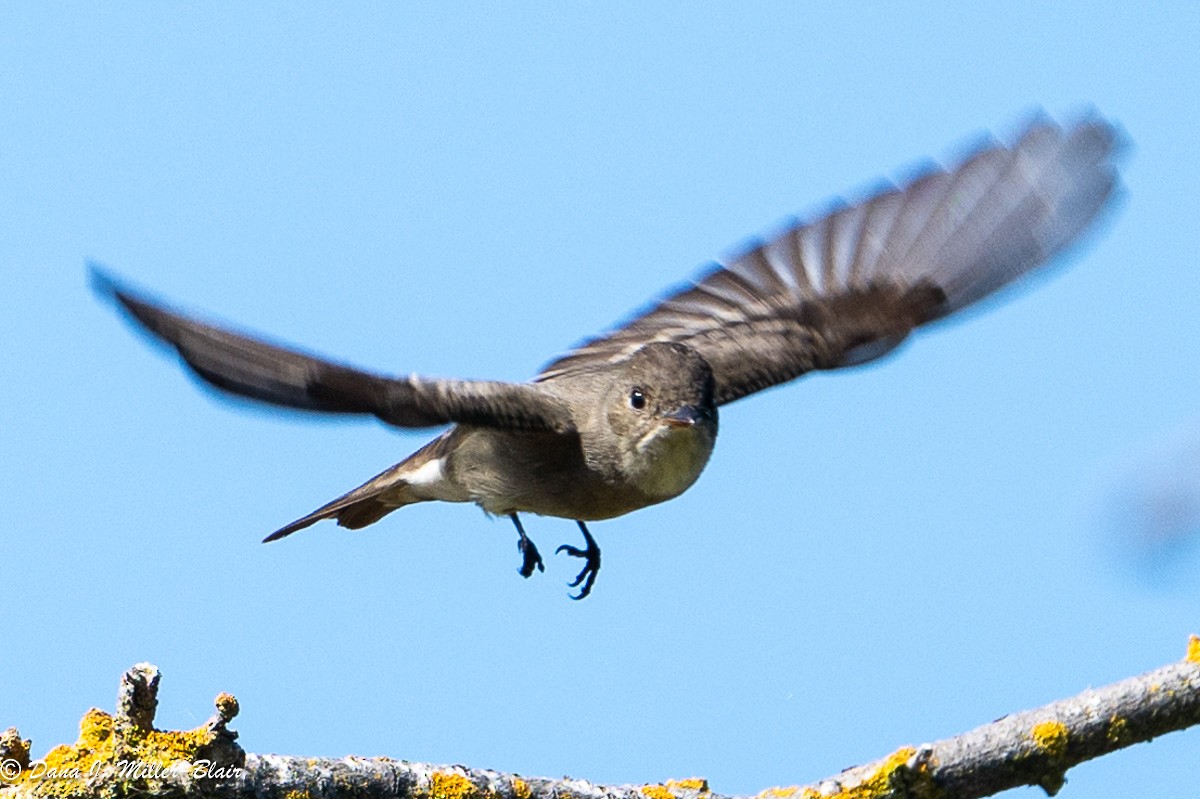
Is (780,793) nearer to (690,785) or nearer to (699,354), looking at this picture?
(690,785)

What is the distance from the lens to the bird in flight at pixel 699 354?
19.6 feet

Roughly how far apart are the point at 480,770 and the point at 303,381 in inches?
63.8

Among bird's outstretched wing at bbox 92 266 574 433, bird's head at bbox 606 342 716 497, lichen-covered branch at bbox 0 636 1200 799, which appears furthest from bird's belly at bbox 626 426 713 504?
lichen-covered branch at bbox 0 636 1200 799

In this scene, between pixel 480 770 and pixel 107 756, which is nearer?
pixel 107 756

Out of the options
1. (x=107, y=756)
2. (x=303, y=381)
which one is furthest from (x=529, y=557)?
(x=107, y=756)

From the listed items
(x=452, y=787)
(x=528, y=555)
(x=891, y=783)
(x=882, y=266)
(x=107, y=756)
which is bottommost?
(x=891, y=783)

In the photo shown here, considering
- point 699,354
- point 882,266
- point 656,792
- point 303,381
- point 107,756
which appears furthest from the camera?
point 882,266

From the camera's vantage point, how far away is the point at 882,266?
8.16 metres

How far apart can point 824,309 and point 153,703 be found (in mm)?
4396

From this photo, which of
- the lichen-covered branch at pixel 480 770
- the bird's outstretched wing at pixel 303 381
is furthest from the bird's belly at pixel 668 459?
the lichen-covered branch at pixel 480 770

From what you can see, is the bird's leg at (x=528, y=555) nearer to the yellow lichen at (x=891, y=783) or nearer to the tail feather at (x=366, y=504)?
the tail feather at (x=366, y=504)

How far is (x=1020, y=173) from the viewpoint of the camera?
7.75 metres

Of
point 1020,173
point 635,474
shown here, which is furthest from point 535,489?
point 1020,173

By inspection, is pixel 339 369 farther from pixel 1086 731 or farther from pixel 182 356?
pixel 1086 731
